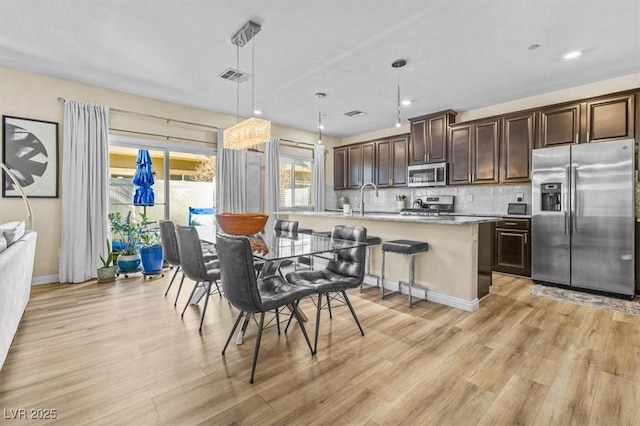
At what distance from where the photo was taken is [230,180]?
562 centimetres

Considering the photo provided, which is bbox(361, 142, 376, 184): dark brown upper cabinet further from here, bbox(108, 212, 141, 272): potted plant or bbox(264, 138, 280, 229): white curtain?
bbox(108, 212, 141, 272): potted plant

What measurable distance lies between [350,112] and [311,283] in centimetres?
400

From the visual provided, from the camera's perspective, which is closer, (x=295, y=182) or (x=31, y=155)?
(x=31, y=155)

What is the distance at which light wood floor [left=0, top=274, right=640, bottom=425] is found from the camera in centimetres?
170

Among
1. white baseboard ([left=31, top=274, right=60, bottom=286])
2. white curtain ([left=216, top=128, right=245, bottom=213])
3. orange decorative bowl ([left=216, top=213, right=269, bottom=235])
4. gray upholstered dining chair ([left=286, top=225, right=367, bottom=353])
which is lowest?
white baseboard ([left=31, top=274, right=60, bottom=286])

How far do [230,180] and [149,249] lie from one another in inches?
71.2

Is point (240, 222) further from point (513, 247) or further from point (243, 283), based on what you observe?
point (513, 247)

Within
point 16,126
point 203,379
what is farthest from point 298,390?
point 16,126

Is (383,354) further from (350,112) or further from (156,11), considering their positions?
(350,112)

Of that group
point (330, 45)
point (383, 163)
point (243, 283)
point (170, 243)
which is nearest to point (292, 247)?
point (243, 283)

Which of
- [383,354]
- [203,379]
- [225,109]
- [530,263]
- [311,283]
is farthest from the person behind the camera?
[225,109]

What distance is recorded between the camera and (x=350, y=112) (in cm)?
568

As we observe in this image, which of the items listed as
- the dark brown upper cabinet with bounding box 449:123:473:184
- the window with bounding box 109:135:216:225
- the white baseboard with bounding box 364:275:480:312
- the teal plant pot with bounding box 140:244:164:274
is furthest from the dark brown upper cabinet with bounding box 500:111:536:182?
the teal plant pot with bounding box 140:244:164:274

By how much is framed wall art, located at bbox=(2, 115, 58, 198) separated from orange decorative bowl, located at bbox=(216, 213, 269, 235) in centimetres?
290
